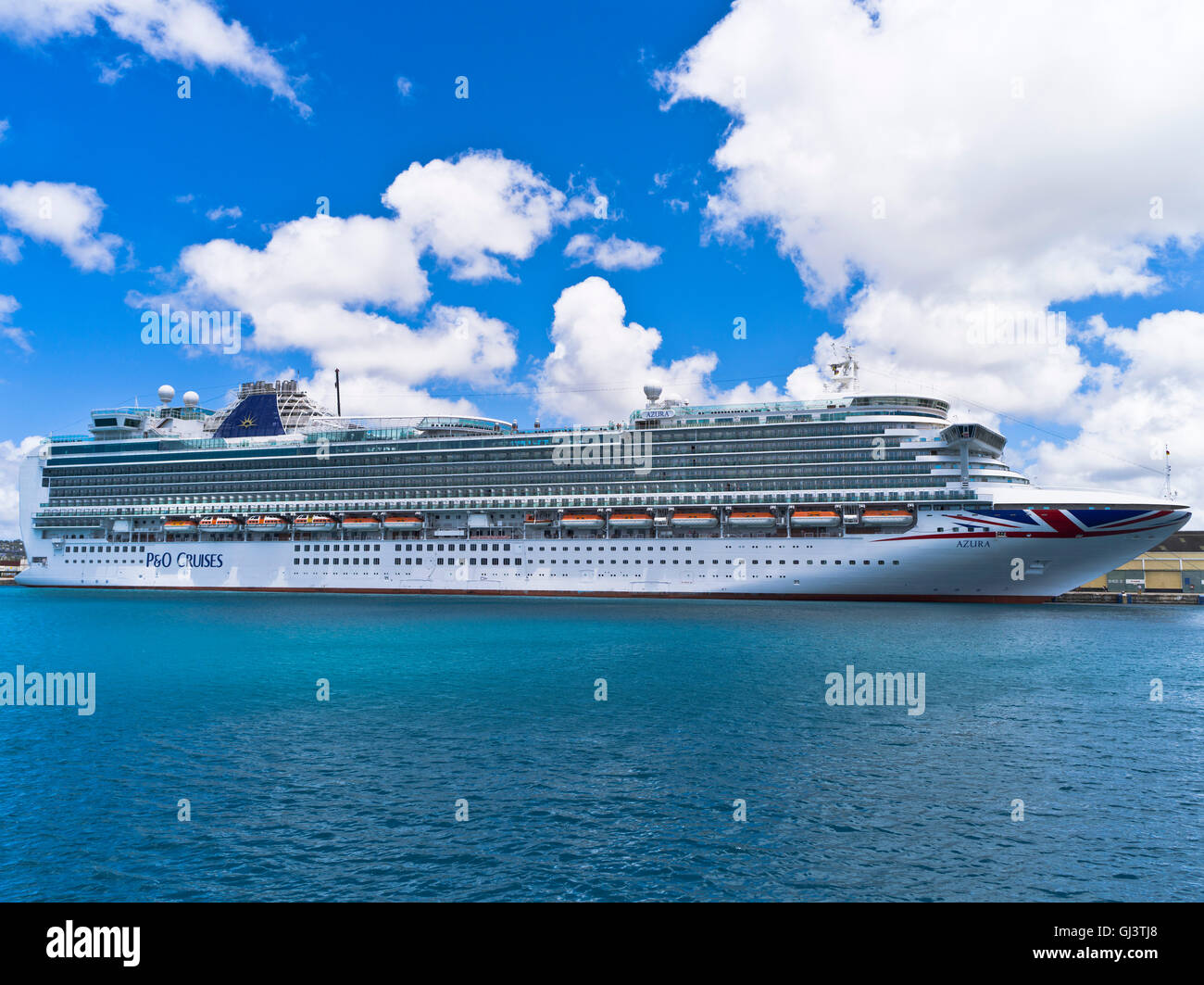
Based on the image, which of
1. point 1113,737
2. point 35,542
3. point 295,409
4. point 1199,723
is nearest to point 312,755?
point 1113,737

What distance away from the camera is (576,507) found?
66.6 meters

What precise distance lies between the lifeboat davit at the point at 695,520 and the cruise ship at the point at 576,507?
19 centimetres

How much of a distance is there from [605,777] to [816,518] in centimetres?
4547

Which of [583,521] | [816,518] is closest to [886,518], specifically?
[816,518]

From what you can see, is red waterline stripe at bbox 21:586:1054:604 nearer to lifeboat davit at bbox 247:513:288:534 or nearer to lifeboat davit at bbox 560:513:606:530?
lifeboat davit at bbox 560:513:606:530

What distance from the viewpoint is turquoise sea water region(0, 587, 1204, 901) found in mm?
12664

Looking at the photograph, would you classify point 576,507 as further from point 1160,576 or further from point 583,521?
point 1160,576

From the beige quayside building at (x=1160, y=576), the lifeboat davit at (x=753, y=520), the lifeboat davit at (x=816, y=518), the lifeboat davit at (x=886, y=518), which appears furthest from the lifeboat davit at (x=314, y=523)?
the beige quayside building at (x=1160, y=576)

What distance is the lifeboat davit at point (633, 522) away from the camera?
64.0m

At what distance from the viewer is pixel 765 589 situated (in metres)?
58.5

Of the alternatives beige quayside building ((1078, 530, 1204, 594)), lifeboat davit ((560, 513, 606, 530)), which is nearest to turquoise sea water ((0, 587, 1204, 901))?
lifeboat davit ((560, 513, 606, 530))

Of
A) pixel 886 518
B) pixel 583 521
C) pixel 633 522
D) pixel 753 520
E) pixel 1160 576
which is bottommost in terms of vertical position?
pixel 1160 576

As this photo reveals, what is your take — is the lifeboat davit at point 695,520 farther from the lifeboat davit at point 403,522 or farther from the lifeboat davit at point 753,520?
the lifeboat davit at point 403,522

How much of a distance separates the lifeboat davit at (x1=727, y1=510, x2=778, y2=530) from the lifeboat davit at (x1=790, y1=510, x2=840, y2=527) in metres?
1.75
